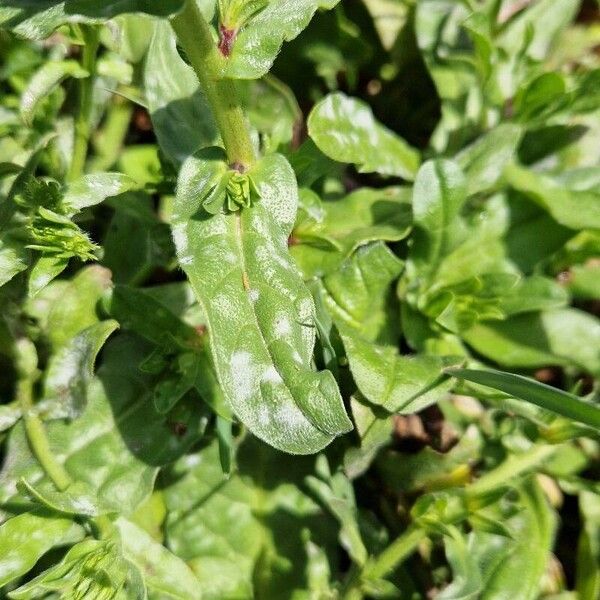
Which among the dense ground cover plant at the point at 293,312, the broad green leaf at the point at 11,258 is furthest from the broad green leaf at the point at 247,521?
the broad green leaf at the point at 11,258

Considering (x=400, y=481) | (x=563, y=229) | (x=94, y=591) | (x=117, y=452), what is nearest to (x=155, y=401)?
(x=117, y=452)

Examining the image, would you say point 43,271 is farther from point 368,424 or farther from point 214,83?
point 368,424

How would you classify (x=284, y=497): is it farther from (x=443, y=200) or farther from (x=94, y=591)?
(x=443, y=200)

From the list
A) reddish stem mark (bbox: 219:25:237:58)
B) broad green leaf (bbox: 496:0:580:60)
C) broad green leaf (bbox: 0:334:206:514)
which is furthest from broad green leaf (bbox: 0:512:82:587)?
broad green leaf (bbox: 496:0:580:60)

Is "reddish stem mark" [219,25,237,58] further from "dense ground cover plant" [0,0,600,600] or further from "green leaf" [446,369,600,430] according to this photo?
"green leaf" [446,369,600,430]

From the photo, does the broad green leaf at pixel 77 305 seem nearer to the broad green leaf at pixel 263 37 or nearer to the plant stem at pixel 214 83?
the plant stem at pixel 214 83

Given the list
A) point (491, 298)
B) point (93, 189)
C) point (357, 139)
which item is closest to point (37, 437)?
point (93, 189)
